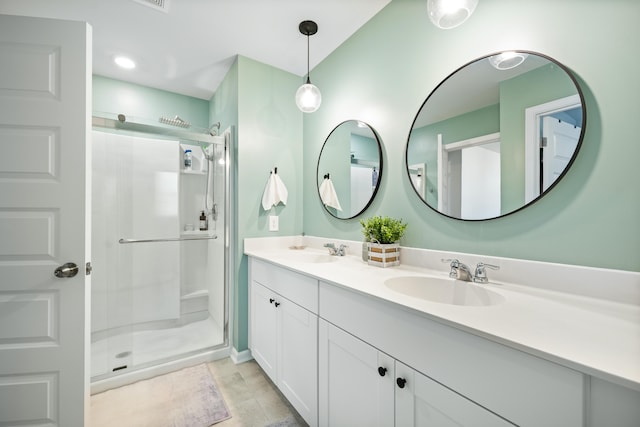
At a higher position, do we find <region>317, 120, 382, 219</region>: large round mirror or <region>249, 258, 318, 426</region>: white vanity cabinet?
<region>317, 120, 382, 219</region>: large round mirror

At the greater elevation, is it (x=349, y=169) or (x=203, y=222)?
(x=349, y=169)

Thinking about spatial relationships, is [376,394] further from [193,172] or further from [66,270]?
[193,172]

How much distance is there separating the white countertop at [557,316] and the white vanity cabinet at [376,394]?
21 cm

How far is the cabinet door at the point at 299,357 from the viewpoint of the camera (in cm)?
124

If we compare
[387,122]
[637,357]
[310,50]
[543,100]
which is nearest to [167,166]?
[310,50]

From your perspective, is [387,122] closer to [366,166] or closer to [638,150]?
[366,166]

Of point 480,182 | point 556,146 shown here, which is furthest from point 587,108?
point 480,182

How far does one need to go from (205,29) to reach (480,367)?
7.77ft

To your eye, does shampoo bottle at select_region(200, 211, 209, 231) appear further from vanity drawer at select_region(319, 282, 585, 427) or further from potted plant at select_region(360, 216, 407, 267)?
vanity drawer at select_region(319, 282, 585, 427)

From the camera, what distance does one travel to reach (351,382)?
1.03 m

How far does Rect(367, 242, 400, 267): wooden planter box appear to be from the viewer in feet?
4.57

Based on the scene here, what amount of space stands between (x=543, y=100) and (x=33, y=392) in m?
2.48

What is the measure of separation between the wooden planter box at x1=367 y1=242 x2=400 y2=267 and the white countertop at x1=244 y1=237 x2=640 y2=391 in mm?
160

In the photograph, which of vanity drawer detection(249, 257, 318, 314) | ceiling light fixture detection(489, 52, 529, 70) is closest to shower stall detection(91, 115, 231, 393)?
vanity drawer detection(249, 257, 318, 314)
